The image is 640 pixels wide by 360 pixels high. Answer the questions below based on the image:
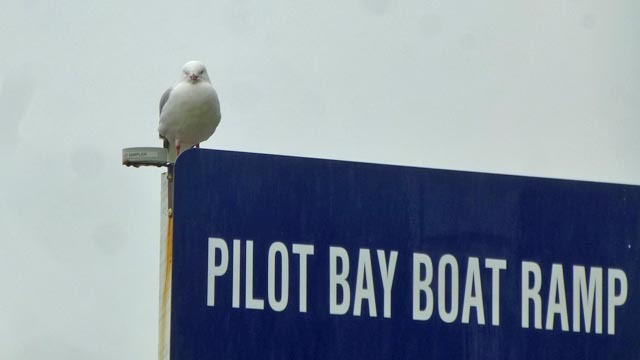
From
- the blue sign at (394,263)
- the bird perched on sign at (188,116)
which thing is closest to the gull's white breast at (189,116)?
the bird perched on sign at (188,116)

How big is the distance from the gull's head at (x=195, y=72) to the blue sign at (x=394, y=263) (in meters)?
3.75

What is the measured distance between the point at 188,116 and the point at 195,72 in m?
1.05

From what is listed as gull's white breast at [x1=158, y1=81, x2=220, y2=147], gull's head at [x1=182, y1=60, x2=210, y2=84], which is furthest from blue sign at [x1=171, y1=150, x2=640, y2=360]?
gull's head at [x1=182, y1=60, x2=210, y2=84]

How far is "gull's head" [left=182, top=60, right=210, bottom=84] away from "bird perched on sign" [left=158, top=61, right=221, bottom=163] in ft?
0.48

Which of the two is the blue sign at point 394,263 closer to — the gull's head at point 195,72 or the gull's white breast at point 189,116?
the gull's white breast at point 189,116

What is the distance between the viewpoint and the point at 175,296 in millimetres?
4652

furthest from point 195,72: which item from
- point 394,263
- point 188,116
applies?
point 394,263

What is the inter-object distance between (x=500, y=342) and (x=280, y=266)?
0.86 m

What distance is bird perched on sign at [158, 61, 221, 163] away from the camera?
7734mm

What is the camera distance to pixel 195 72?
8.77 m

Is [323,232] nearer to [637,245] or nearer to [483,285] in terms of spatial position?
[483,285]

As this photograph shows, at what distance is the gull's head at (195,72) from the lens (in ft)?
28.5

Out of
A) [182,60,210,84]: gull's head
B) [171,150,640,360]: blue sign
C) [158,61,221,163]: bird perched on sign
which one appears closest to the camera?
[171,150,640,360]: blue sign

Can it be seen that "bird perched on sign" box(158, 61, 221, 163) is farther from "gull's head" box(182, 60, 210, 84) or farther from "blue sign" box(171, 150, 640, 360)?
"blue sign" box(171, 150, 640, 360)
